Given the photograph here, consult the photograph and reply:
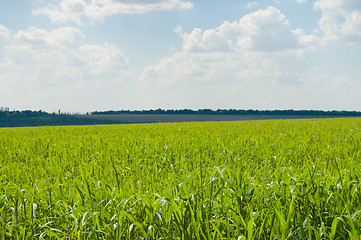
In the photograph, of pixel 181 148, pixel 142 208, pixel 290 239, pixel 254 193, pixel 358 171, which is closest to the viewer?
pixel 290 239

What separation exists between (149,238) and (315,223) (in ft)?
5.10

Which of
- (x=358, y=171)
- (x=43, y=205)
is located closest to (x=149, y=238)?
(x=43, y=205)

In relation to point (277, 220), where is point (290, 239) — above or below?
below

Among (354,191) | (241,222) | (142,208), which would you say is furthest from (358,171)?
(142,208)

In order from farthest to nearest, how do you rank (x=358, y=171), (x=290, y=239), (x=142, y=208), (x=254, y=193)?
(x=358, y=171)
(x=254, y=193)
(x=142, y=208)
(x=290, y=239)

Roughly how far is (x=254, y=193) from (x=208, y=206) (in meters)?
0.51

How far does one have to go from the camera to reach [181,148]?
770 centimetres

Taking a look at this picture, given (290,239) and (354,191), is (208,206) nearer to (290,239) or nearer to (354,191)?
(290,239)

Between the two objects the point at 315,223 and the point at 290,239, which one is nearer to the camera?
the point at 290,239

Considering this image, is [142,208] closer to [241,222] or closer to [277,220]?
[241,222]

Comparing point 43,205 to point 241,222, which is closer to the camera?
point 241,222

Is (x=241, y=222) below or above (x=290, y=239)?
above

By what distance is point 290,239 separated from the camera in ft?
8.71

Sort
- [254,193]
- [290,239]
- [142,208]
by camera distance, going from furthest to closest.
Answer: [254,193] < [142,208] < [290,239]
